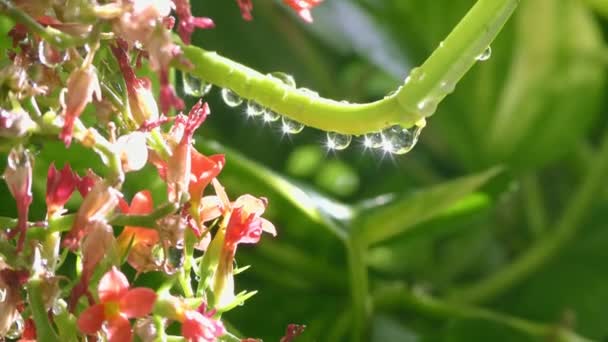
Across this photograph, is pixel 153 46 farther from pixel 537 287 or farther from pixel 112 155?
pixel 537 287

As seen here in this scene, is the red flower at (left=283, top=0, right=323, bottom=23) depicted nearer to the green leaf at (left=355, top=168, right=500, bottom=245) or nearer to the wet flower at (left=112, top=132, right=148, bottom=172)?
the wet flower at (left=112, top=132, right=148, bottom=172)

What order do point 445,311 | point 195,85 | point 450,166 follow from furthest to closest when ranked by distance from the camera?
1. point 450,166
2. point 445,311
3. point 195,85

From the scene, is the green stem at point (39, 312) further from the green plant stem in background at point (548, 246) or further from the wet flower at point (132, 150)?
the green plant stem in background at point (548, 246)

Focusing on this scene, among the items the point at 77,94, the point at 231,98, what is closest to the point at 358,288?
the point at 231,98

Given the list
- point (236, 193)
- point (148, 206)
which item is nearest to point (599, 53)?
point (236, 193)

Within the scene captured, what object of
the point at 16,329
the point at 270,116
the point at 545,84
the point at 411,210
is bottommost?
the point at 16,329

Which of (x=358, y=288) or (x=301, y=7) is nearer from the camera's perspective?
(x=301, y=7)

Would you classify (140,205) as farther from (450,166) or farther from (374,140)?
(450,166)

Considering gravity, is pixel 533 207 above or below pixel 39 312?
above
